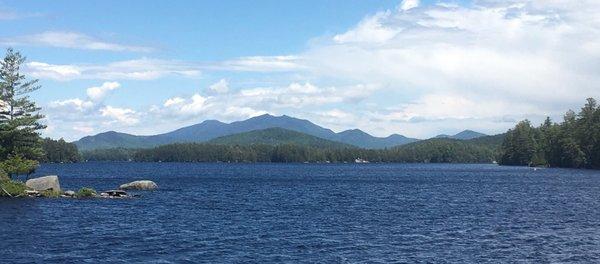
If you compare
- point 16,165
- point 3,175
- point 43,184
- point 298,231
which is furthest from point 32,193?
point 298,231

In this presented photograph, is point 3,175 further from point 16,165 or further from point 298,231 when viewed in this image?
point 298,231

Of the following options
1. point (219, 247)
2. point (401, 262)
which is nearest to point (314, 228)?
point (219, 247)

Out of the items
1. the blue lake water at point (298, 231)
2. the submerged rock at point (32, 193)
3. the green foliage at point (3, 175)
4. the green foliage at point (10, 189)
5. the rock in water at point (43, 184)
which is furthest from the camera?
the rock in water at point (43, 184)

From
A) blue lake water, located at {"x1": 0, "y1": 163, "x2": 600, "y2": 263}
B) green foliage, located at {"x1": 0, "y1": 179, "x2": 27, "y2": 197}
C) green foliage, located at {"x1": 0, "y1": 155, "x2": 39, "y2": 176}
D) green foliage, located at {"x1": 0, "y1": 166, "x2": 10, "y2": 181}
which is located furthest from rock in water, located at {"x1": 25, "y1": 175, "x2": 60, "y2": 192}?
blue lake water, located at {"x1": 0, "y1": 163, "x2": 600, "y2": 263}

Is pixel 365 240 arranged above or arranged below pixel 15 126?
below

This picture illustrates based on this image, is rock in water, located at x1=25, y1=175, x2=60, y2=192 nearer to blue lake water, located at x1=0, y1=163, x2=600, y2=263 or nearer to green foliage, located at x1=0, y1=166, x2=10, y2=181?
green foliage, located at x1=0, y1=166, x2=10, y2=181

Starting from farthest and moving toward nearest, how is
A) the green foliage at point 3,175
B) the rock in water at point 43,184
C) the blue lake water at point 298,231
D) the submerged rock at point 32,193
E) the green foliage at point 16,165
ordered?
the rock in water at point 43,184, the green foliage at point 16,165, the submerged rock at point 32,193, the green foliage at point 3,175, the blue lake water at point 298,231

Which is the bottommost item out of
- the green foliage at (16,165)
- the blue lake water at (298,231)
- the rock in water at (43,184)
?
the blue lake water at (298,231)

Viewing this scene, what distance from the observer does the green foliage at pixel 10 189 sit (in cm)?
8869

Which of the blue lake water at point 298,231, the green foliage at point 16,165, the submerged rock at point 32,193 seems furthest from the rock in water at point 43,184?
the blue lake water at point 298,231

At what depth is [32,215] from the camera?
6869 centimetres

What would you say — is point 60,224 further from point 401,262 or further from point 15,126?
point 15,126

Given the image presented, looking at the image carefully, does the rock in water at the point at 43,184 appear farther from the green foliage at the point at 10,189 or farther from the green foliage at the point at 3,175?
the green foliage at the point at 3,175

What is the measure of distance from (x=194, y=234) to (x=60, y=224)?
49.2ft
